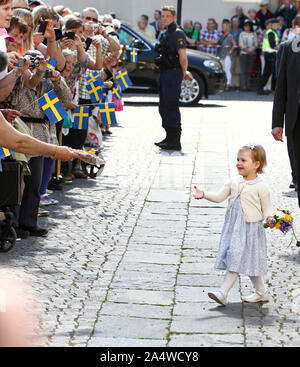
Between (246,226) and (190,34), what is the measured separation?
21.8 metres

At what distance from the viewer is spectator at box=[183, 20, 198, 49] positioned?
89.7ft

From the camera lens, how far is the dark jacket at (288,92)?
29.0 feet

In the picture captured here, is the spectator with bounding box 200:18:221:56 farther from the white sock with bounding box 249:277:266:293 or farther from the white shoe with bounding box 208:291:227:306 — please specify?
the white shoe with bounding box 208:291:227:306

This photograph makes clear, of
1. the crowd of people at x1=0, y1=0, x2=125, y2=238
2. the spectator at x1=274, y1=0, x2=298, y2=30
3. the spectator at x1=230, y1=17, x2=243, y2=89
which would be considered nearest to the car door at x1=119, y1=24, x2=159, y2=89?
the spectator at x1=230, y1=17, x2=243, y2=89

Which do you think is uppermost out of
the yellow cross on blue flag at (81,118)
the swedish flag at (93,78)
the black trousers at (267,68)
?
the swedish flag at (93,78)

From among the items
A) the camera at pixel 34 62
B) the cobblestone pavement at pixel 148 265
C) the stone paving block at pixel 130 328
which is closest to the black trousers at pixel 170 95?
the cobblestone pavement at pixel 148 265

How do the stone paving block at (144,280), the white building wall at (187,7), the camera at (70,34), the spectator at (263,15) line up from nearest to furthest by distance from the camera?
the stone paving block at (144,280)
the camera at (70,34)
the spectator at (263,15)
the white building wall at (187,7)

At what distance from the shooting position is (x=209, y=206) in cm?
979

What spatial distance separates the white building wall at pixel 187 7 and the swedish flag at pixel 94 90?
17.2 m

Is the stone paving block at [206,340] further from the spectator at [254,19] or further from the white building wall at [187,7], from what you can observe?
the white building wall at [187,7]

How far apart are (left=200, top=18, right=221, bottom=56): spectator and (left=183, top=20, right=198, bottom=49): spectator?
21cm
